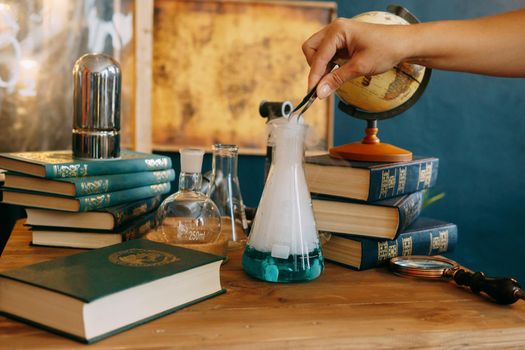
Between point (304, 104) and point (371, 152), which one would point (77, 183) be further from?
point (371, 152)

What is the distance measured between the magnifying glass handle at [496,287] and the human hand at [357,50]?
1.22ft

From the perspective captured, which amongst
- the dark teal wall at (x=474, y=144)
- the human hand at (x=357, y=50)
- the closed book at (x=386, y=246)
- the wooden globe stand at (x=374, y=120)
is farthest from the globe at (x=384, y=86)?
the dark teal wall at (x=474, y=144)

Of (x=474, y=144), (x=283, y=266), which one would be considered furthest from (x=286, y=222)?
(x=474, y=144)

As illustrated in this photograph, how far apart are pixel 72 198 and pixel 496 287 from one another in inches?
28.6

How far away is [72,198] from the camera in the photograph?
1054 millimetres

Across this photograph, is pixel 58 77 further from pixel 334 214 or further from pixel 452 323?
pixel 452 323

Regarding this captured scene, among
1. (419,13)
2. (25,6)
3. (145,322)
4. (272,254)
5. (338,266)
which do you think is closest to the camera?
(145,322)

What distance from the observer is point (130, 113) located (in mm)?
2416

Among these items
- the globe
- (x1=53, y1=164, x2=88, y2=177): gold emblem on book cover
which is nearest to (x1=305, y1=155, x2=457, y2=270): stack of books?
the globe

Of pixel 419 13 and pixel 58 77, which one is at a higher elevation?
pixel 419 13

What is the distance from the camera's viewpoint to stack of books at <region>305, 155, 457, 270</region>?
1.03m

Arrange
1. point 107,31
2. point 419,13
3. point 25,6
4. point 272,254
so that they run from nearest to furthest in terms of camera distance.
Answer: point 272,254 → point 25,6 → point 107,31 → point 419,13

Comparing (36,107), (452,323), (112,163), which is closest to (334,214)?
(452,323)

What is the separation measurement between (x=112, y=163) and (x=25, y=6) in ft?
4.02
